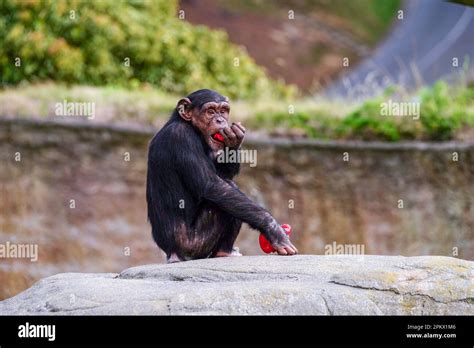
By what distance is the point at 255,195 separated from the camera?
46.3ft

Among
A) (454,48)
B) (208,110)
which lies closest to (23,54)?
(208,110)

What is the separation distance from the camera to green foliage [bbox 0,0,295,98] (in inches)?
626

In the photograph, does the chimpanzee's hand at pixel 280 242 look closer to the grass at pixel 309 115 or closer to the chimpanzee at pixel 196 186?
the chimpanzee at pixel 196 186

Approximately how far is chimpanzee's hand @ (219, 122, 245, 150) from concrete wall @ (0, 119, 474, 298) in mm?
5707

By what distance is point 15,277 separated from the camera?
1393 centimetres

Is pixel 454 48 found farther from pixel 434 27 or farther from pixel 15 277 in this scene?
pixel 15 277

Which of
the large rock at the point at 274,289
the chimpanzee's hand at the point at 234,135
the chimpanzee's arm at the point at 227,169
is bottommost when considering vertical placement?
the large rock at the point at 274,289

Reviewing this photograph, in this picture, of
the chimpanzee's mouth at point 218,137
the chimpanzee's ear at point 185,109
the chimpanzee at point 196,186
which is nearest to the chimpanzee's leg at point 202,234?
the chimpanzee at point 196,186

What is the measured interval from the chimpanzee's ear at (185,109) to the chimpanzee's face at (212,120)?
7 centimetres

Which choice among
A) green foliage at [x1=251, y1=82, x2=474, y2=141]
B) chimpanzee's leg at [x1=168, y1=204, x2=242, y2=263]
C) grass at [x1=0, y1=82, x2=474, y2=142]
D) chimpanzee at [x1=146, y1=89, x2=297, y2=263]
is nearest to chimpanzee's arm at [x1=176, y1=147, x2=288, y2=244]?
chimpanzee at [x1=146, y1=89, x2=297, y2=263]

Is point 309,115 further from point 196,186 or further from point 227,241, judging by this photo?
point 196,186

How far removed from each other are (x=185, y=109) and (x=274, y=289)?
2176mm

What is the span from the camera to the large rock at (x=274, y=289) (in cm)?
716

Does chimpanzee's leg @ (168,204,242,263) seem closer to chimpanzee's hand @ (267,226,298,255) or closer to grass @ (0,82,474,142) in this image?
chimpanzee's hand @ (267,226,298,255)
